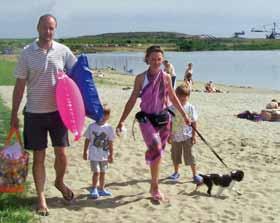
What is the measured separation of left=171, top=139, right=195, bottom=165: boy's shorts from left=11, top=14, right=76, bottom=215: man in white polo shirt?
2.05 metres

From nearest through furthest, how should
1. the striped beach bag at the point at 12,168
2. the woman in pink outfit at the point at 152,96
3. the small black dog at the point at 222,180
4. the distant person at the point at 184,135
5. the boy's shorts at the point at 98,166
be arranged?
the striped beach bag at the point at 12,168
the woman in pink outfit at the point at 152,96
the boy's shorts at the point at 98,166
the small black dog at the point at 222,180
the distant person at the point at 184,135

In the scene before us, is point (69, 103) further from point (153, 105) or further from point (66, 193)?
point (66, 193)

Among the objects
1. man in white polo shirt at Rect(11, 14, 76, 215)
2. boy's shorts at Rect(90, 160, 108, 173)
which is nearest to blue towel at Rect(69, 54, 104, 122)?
man in white polo shirt at Rect(11, 14, 76, 215)

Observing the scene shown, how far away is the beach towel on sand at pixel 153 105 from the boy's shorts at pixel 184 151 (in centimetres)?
116

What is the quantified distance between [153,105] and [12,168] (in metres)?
1.64

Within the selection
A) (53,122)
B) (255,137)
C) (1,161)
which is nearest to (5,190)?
(1,161)

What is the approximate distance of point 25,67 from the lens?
584cm

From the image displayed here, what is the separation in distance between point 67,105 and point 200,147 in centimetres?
483

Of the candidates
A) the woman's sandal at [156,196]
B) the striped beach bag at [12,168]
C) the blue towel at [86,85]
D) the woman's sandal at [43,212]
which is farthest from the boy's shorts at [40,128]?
the woman's sandal at [156,196]

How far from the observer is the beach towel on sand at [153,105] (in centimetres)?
650

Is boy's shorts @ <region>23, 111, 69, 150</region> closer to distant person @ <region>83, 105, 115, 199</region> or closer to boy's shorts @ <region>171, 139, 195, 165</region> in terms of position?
distant person @ <region>83, 105, 115, 199</region>

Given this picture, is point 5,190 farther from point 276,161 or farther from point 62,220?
point 276,161

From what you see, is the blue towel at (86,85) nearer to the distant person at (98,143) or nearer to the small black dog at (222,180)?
the distant person at (98,143)

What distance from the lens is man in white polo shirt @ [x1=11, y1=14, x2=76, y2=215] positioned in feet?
19.1
